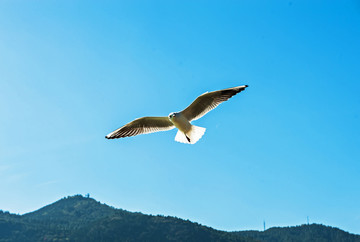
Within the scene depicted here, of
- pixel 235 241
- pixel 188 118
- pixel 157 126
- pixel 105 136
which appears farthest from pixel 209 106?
pixel 235 241

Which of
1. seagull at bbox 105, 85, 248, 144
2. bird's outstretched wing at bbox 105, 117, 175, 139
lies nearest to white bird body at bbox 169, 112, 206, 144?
seagull at bbox 105, 85, 248, 144

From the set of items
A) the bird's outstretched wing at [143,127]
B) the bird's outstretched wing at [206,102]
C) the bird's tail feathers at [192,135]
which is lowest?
the bird's tail feathers at [192,135]

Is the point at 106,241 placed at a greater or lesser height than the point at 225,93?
greater

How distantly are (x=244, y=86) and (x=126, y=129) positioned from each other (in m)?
5.04

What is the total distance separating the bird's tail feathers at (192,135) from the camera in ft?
57.0

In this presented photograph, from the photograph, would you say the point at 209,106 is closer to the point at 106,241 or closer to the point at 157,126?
the point at 157,126

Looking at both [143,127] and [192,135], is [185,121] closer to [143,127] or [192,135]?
[192,135]

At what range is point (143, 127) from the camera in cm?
1850

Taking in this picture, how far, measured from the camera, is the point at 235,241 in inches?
7810

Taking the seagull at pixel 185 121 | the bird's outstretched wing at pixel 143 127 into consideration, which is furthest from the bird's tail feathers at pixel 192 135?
the bird's outstretched wing at pixel 143 127

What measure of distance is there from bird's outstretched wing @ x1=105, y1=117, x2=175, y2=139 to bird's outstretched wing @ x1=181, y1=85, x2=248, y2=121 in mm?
1000

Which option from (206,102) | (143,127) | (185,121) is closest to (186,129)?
(185,121)

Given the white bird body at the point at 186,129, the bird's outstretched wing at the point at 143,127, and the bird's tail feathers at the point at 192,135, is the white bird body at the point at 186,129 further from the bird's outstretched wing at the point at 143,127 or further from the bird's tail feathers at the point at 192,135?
the bird's outstretched wing at the point at 143,127

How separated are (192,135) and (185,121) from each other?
0.61 metres
